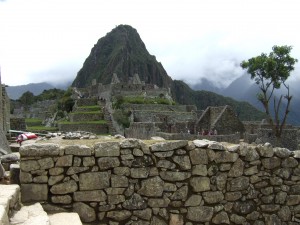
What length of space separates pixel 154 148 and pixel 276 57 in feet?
74.3

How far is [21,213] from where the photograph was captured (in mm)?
5273

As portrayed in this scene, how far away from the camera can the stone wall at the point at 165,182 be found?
6160mm

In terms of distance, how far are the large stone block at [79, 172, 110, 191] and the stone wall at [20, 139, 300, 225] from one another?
2cm

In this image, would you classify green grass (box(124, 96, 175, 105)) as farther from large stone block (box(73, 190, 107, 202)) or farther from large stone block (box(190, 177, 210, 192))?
large stone block (box(73, 190, 107, 202))

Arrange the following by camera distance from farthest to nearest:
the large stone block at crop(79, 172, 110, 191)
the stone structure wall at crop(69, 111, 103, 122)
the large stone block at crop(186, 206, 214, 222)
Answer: the stone structure wall at crop(69, 111, 103, 122), the large stone block at crop(186, 206, 214, 222), the large stone block at crop(79, 172, 110, 191)

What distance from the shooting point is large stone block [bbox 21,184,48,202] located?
604 cm

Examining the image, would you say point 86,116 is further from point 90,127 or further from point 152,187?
point 152,187

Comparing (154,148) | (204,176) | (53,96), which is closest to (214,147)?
(204,176)

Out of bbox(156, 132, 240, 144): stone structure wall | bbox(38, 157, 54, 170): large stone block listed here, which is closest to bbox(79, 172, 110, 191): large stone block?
bbox(38, 157, 54, 170): large stone block

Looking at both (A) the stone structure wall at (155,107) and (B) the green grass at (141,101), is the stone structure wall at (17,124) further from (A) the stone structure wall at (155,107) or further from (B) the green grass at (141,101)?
(B) the green grass at (141,101)

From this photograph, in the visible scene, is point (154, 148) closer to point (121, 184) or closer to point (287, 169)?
point (121, 184)

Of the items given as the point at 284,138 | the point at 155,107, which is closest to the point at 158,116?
the point at 155,107

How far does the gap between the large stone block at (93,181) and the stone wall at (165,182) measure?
2 cm

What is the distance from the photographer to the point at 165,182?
6.67 m
